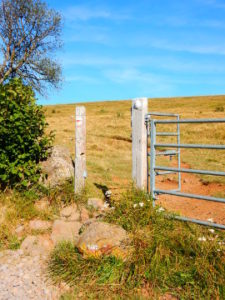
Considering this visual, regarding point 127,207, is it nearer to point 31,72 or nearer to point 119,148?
point 119,148

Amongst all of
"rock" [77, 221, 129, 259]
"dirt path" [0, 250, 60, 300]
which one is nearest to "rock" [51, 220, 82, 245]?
"dirt path" [0, 250, 60, 300]

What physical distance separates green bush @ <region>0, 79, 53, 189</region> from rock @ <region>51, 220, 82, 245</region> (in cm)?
137

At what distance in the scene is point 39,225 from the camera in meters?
5.66

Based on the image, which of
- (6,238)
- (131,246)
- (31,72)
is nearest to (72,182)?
(6,238)

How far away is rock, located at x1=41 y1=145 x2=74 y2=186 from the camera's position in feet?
22.1

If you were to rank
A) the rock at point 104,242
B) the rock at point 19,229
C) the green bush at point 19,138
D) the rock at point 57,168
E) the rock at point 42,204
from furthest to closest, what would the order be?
the rock at point 57,168, the green bush at point 19,138, the rock at point 42,204, the rock at point 19,229, the rock at point 104,242

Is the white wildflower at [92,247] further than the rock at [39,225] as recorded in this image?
No

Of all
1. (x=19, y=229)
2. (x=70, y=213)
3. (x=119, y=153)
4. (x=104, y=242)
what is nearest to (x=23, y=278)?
(x=104, y=242)

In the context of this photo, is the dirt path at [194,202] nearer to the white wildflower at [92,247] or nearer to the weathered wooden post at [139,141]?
the weathered wooden post at [139,141]

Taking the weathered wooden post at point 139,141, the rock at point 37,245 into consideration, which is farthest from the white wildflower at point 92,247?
the weathered wooden post at point 139,141

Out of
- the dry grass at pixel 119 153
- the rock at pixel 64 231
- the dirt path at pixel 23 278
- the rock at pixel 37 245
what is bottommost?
the dirt path at pixel 23 278

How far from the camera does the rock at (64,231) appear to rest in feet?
17.2

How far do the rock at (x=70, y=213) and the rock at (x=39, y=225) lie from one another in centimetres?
34

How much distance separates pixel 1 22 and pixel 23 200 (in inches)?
661
